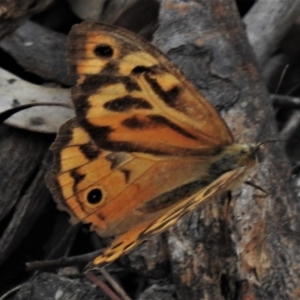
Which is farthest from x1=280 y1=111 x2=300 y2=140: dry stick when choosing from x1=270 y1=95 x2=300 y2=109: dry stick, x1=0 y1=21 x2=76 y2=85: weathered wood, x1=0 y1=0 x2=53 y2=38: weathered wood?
x1=0 y1=0 x2=53 y2=38: weathered wood

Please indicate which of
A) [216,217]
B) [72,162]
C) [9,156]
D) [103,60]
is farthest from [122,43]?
[9,156]

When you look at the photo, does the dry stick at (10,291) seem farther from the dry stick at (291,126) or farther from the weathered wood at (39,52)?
the dry stick at (291,126)

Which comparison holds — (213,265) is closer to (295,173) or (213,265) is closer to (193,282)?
(193,282)

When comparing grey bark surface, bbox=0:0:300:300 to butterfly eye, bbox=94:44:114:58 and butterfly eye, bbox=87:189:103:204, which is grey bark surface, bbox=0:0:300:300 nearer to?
butterfly eye, bbox=87:189:103:204

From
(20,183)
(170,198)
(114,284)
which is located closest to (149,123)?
(170,198)

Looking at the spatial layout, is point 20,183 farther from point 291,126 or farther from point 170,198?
point 291,126

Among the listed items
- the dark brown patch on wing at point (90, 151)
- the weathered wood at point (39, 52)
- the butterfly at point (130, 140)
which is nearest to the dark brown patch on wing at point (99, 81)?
the butterfly at point (130, 140)
